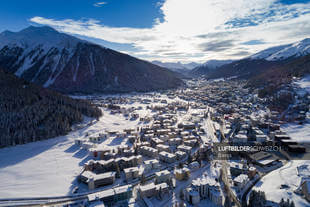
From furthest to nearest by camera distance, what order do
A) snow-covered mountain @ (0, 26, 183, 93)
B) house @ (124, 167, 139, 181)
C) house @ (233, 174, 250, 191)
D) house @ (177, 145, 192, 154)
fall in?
snow-covered mountain @ (0, 26, 183, 93)
house @ (177, 145, 192, 154)
house @ (124, 167, 139, 181)
house @ (233, 174, 250, 191)

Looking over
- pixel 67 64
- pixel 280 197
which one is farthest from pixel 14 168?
pixel 67 64

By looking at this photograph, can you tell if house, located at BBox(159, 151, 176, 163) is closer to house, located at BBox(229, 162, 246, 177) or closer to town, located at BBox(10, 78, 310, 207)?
town, located at BBox(10, 78, 310, 207)

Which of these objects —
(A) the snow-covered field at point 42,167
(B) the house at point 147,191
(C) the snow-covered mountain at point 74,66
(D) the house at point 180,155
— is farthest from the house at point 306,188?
(C) the snow-covered mountain at point 74,66

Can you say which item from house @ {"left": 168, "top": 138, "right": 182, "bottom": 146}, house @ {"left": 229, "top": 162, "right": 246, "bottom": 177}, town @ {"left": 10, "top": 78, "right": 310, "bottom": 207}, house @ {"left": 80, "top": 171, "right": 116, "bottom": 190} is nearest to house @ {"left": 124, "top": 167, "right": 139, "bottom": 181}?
town @ {"left": 10, "top": 78, "right": 310, "bottom": 207}

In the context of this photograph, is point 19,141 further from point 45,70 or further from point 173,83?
point 173,83

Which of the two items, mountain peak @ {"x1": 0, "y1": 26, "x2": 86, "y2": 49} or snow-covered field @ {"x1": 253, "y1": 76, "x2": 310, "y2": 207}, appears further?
mountain peak @ {"x1": 0, "y1": 26, "x2": 86, "y2": 49}

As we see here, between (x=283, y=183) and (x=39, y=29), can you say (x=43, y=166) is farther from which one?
(x=39, y=29)
